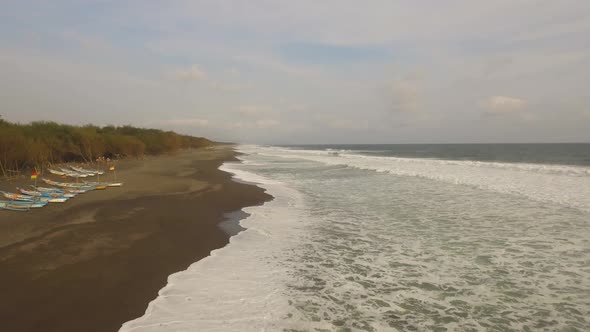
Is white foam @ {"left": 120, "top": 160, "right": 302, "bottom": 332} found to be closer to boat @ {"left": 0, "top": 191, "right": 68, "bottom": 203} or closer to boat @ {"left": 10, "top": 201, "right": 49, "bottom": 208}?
boat @ {"left": 10, "top": 201, "right": 49, "bottom": 208}

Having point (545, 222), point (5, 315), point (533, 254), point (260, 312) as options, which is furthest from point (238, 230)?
point (545, 222)

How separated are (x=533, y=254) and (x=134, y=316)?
28.8 ft

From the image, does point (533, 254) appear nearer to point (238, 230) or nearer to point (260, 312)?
point (260, 312)

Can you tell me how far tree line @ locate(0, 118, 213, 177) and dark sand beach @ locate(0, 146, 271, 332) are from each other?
942cm

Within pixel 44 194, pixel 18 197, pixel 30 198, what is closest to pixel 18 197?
pixel 18 197

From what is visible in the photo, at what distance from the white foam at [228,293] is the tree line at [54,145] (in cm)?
1725

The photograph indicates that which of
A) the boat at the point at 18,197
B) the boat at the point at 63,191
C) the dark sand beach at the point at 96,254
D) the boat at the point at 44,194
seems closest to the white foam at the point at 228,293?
the dark sand beach at the point at 96,254

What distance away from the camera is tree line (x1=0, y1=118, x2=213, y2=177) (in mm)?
19714

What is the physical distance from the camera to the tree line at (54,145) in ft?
64.7

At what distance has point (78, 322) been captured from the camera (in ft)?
15.5

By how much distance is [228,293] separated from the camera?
5891 millimetres

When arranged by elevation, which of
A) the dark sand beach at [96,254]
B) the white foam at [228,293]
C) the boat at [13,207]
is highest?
the boat at [13,207]

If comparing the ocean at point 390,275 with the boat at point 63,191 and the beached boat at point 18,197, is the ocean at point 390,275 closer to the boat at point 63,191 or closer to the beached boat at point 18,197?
the beached boat at point 18,197

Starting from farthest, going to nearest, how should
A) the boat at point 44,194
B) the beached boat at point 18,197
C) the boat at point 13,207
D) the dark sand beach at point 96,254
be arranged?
1. the boat at point 44,194
2. the beached boat at point 18,197
3. the boat at point 13,207
4. the dark sand beach at point 96,254
